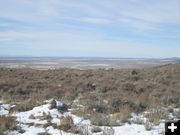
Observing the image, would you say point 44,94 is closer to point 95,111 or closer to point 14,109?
point 14,109

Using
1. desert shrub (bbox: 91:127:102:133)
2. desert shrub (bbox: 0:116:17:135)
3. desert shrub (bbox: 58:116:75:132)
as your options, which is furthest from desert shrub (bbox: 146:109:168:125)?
desert shrub (bbox: 0:116:17:135)

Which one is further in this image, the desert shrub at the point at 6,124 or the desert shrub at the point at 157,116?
the desert shrub at the point at 157,116

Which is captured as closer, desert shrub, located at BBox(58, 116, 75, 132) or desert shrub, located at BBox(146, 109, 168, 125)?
desert shrub, located at BBox(58, 116, 75, 132)

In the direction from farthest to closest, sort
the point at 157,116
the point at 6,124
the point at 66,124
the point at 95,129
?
the point at 157,116 < the point at 66,124 < the point at 6,124 < the point at 95,129

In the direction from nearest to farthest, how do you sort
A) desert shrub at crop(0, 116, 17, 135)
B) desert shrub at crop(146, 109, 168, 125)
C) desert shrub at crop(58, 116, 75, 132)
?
desert shrub at crop(0, 116, 17, 135)
desert shrub at crop(58, 116, 75, 132)
desert shrub at crop(146, 109, 168, 125)

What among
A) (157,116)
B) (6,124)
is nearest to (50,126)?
(6,124)

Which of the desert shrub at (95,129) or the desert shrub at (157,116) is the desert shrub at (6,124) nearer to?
the desert shrub at (95,129)

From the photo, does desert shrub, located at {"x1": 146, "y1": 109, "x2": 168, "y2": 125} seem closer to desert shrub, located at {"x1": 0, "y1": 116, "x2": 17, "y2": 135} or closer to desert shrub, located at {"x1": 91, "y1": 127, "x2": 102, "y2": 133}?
desert shrub, located at {"x1": 91, "y1": 127, "x2": 102, "y2": 133}

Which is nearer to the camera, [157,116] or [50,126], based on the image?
[50,126]

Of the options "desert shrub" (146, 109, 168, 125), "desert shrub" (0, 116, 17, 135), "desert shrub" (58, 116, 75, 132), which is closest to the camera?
"desert shrub" (0, 116, 17, 135)

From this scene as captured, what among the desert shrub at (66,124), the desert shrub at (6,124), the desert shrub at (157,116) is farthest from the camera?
the desert shrub at (157,116)

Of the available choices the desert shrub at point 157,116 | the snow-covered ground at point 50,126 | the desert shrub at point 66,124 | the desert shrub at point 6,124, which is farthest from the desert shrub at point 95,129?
the desert shrub at point 6,124

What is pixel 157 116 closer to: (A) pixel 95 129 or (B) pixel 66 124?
(A) pixel 95 129

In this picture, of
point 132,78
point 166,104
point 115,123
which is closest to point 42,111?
point 115,123
